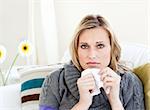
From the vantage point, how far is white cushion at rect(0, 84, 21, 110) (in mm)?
1432

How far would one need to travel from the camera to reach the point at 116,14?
2.17 m

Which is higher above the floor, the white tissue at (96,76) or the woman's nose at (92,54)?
the woman's nose at (92,54)

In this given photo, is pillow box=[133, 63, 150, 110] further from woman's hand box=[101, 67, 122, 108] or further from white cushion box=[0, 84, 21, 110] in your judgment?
white cushion box=[0, 84, 21, 110]

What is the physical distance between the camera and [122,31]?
2.19m

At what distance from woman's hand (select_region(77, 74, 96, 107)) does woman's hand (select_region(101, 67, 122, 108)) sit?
5cm

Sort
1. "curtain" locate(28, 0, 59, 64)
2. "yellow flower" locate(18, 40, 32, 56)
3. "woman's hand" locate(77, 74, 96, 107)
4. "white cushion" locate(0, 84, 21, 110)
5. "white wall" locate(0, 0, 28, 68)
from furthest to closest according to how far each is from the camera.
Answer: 1. "white wall" locate(0, 0, 28, 68)
2. "curtain" locate(28, 0, 59, 64)
3. "yellow flower" locate(18, 40, 32, 56)
4. "white cushion" locate(0, 84, 21, 110)
5. "woman's hand" locate(77, 74, 96, 107)

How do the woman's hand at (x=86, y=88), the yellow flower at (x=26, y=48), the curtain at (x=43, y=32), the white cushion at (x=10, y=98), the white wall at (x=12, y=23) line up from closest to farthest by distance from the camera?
the woman's hand at (x=86, y=88), the white cushion at (x=10, y=98), the yellow flower at (x=26, y=48), the curtain at (x=43, y=32), the white wall at (x=12, y=23)

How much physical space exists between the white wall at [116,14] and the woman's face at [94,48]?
0.95 m

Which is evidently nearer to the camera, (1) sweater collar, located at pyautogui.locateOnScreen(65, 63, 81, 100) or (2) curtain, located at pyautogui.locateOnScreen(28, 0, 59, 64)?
(1) sweater collar, located at pyautogui.locateOnScreen(65, 63, 81, 100)

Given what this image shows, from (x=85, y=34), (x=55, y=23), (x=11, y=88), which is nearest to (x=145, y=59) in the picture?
(x=85, y=34)

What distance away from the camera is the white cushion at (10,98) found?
1432 mm

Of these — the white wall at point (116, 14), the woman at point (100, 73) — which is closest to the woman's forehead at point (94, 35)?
the woman at point (100, 73)

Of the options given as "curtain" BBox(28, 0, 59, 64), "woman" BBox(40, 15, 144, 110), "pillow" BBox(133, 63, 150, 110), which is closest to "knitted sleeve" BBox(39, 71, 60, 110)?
"woman" BBox(40, 15, 144, 110)

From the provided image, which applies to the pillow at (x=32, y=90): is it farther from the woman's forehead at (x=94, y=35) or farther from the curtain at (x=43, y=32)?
the curtain at (x=43, y=32)
